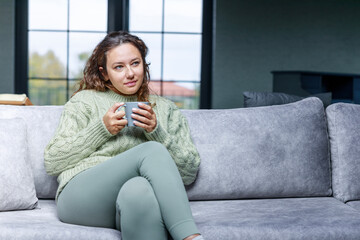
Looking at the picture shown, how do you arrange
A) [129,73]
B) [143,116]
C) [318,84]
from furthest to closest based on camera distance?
[318,84] < [129,73] < [143,116]

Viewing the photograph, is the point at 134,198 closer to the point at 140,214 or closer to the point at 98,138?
the point at 140,214

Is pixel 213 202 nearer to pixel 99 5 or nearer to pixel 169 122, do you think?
pixel 169 122

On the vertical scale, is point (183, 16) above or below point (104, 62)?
above

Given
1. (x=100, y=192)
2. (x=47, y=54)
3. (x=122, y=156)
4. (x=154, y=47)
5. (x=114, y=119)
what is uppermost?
(x=154, y=47)

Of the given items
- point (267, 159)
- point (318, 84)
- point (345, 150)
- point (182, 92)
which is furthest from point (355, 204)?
point (182, 92)

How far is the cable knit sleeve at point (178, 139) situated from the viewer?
1.67 meters

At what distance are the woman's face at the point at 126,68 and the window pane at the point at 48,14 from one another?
11.4 ft

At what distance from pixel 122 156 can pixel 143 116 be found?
0.16 m

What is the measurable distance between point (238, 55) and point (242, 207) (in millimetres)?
3545

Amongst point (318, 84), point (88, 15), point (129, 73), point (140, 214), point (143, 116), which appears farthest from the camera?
point (88, 15)

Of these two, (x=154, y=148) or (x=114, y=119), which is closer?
(x=154, y=148)

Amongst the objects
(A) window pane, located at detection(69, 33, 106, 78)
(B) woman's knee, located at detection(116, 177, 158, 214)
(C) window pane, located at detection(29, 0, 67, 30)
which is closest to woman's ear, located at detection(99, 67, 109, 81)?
(B) woman's knee, located at detection(116, 177, 158, 214)

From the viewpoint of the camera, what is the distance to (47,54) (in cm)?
498

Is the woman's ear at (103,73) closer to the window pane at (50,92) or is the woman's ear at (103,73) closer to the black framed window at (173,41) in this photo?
the black framed window at (173,41)
